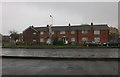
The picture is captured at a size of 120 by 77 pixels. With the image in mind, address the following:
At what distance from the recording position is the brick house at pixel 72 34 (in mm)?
74925

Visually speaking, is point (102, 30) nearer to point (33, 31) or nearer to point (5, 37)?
point (33, 31)

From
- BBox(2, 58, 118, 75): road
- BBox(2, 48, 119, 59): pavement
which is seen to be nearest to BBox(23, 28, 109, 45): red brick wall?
BBox(2, 48, 119, 59): pavement

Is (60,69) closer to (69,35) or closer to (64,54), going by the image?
(64,54)

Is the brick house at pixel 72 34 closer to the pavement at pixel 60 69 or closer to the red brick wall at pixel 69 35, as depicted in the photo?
the red brick wall at pixel 69 35

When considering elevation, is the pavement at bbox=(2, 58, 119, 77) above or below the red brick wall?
below

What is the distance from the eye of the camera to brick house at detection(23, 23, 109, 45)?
74925mm

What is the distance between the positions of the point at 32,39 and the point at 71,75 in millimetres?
73894

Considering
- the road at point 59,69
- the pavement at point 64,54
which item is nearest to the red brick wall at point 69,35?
the pavement at point 64,54

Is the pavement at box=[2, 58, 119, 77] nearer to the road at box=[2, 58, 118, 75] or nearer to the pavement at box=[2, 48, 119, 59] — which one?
the road at box=[2, 58, 118, 75]

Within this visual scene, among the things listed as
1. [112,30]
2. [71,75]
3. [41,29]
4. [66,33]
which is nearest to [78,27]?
[66,33]

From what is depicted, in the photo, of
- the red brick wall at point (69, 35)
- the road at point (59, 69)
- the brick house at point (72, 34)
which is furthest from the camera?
the brick house at point (72, 34)

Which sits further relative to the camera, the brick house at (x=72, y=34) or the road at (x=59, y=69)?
the brick house at (x=72, y=34)

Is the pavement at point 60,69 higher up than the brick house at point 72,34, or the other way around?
the brick house at point 72,34

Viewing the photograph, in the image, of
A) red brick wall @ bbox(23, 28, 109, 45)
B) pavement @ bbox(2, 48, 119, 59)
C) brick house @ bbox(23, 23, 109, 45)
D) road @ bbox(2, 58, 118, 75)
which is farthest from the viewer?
brick house @ bbox(23, 23, 109, 45)
